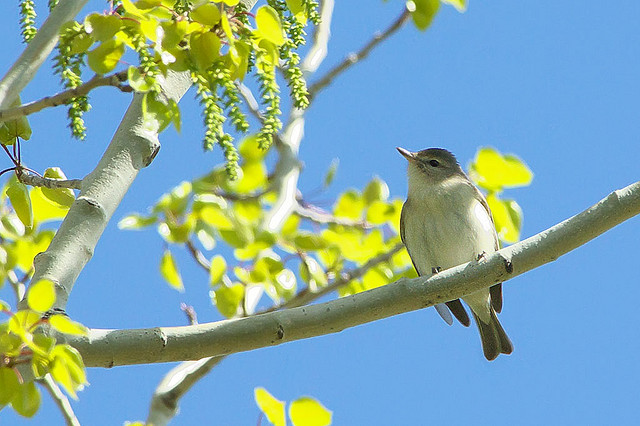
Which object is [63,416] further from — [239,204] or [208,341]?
[239,204]

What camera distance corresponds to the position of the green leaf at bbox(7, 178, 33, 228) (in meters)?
2.65

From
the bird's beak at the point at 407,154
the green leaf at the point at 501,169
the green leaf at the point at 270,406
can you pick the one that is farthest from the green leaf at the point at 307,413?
the bird's beak at the point at 407,154

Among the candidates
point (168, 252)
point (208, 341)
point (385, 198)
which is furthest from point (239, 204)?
point (208, 341)

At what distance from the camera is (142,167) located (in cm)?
271

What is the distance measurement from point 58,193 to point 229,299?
1150 millimetres

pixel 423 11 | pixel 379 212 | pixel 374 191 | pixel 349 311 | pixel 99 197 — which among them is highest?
pixel 374 191

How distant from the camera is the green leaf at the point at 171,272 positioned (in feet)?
14.0

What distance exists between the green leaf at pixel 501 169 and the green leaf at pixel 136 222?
5.65 ft

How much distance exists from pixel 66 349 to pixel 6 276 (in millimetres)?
1535

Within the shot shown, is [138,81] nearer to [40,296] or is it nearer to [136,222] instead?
[40,296]

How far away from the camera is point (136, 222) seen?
14.1 feet

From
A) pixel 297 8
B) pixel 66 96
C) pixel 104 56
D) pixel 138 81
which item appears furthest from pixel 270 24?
pixel 66 96

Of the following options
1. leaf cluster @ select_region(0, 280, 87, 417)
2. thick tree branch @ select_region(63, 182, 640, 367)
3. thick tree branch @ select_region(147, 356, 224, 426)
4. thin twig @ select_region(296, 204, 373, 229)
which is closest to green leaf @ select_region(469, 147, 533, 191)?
thick tree branch @ select_region(63, 182, 640, 367)

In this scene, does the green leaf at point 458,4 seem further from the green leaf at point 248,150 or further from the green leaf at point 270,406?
the green leaf at point 248,150
